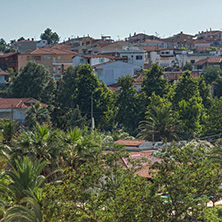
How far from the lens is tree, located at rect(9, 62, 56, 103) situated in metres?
62.8

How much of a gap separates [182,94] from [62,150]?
3086 centimetres

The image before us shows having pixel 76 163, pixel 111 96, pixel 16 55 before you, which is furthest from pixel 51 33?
pixel 76 163

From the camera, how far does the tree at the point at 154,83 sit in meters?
51.9

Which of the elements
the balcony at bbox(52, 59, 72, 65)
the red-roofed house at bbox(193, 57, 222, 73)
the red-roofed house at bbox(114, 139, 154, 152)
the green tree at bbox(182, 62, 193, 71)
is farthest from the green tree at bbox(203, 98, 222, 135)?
the balcony at bbox(52, 59, 72, 65)

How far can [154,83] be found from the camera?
52.1 m

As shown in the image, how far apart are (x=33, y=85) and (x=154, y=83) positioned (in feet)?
58.7

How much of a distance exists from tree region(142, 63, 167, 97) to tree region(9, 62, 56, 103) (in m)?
15.2

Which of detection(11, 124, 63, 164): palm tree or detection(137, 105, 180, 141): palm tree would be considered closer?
Answer: detection(11, 124, 63, 164): palm tree

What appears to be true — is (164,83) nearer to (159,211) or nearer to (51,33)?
(159,211)

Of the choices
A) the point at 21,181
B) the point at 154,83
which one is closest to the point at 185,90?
the point at 154,83

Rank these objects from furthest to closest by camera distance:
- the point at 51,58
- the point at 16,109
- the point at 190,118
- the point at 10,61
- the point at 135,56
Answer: the point at 10,61, the point at 51,58, the point at 135,56, the point at 16,109, the point at 190,118

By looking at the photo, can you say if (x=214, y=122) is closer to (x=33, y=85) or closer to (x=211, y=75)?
(x=33, y=85)

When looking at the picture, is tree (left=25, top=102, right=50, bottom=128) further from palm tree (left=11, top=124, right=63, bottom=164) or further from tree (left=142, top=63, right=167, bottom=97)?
palm tree (left=11, top=124, right=63, bottom=164)

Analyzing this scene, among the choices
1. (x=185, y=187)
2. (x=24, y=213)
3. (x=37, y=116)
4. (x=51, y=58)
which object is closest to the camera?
(x=185, y=187)
